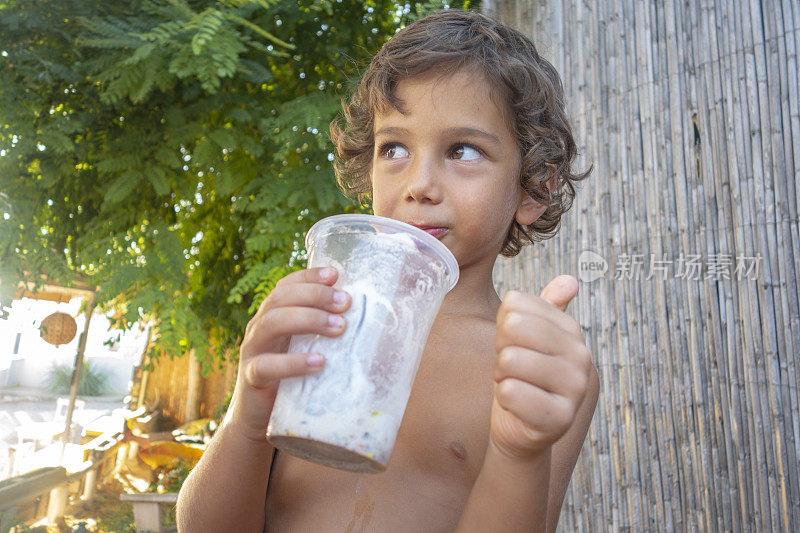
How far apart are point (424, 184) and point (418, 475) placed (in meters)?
0.54

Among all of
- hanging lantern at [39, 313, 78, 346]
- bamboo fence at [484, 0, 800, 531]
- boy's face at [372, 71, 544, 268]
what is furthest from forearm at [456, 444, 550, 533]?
hanging lantern at [39, 313, 78, 346]

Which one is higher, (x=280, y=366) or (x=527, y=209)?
(x=527, y=209)

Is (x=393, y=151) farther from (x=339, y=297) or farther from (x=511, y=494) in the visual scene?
(x=511, y=494)

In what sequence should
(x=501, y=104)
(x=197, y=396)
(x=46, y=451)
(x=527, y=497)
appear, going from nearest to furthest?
(x=527, y=497) → (x=501, y=104) → (x=46, y=451) → (x=197, y=396)

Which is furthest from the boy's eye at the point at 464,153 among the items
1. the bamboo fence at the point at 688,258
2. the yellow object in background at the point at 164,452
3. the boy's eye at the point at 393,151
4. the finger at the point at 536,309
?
the yellow object in background at the point at 164,452

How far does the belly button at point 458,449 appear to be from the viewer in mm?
1109

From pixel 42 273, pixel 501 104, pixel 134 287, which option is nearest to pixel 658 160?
pixel 501 104

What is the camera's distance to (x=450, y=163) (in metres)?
1.16

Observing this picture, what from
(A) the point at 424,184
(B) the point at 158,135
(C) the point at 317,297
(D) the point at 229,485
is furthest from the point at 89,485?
(C) the point at 317,297

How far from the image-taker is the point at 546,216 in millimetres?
1696

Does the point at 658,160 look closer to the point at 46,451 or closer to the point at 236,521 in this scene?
the point at 236,521

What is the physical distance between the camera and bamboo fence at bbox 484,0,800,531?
1729 mm

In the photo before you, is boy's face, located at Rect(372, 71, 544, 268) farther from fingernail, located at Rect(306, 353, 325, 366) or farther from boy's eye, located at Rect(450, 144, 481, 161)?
fingernail, located at Rect(306, 353, 325, 366)

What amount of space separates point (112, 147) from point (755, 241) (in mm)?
2949
